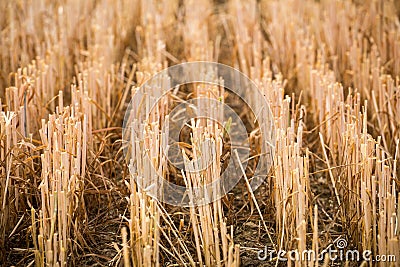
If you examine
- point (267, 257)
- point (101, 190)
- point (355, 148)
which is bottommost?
point (267, 257)

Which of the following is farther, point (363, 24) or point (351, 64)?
point (363, 24)

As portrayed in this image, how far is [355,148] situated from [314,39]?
1104mm

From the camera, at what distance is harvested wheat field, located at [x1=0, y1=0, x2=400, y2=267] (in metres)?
1.41

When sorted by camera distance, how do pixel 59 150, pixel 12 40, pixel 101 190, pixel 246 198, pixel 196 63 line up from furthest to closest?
1. pixel 12 40
2. pixel 196 63
3. pixel 246 198
4. pixel 101 190
5. pixel 59 150

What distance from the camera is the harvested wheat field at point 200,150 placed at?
4.62ft

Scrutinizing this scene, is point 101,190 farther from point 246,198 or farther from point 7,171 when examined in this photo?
point 246,198

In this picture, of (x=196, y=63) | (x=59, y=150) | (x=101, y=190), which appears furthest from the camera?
(x=196, y=63)

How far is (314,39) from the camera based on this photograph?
2516 millimetres

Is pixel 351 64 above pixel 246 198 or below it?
above

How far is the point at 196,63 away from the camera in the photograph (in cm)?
224

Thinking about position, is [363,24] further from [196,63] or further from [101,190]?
[101,190]

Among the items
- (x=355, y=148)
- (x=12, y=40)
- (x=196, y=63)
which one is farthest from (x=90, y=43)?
(x=355, y=148)

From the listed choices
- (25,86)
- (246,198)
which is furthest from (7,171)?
(246,198)

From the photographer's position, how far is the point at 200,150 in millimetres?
1457
